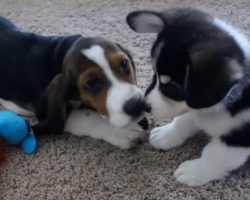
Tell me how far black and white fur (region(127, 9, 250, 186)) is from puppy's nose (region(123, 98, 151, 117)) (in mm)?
88

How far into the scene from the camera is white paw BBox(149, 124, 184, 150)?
6.02 feet

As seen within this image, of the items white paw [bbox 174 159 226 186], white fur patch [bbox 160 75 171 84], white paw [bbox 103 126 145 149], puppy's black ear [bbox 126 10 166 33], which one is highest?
puppy's black ear [bbox 126 10 166 33]

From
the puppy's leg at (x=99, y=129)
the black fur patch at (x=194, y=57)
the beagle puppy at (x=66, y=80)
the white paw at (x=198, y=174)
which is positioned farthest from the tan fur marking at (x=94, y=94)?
the white paw at (x=198, y=174)

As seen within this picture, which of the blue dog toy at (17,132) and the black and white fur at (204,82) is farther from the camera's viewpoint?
the blue dog toy at (17,132)

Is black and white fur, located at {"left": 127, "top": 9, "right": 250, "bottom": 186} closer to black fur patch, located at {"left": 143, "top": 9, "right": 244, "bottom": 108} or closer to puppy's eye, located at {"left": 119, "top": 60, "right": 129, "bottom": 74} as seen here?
black fur patch, located at {"left": 143, "top": 9, "right": 244, "bottom": 108}

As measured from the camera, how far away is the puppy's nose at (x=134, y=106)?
1.68m

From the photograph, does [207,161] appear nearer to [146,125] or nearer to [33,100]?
[146,125]

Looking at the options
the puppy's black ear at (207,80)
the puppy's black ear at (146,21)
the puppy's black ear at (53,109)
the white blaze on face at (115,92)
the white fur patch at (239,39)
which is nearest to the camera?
the puppy's black ear at (207,80)

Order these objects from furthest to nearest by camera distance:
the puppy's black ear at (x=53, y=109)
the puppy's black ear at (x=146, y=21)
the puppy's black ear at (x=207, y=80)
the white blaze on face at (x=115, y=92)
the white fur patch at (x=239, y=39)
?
the puppy's black ear at (x=53, y=109) < the white blaze on face at (x=115, y=92) < the puppy's black ear at (x=146, y=21) < the white fur patch at (x=239, y=39) < the puppy's black ear at (x=207, y=80)

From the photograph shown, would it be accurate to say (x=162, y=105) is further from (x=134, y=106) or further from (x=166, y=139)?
(x=166, y=139)

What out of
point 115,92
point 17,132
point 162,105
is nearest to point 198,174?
point 162,105

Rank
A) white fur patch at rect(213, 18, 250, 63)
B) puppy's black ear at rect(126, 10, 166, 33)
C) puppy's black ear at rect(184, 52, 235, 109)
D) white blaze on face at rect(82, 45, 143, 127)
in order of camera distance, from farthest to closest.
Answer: white blaze on face at rect(82, 45, 143, 127) < puppy's black ear at rect(126, 10, 166, 33) < white fur patch at rect(213, 18, 250, 63) < puppy's black ear at rect(184, 52, 235, 109)

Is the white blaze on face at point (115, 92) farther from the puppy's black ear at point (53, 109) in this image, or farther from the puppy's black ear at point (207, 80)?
the puppy's black ear at point (207, 80)

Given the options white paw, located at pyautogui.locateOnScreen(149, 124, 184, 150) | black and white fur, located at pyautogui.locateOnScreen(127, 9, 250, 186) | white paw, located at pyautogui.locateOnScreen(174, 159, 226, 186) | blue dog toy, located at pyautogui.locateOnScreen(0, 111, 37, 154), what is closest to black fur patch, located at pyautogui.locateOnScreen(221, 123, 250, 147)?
black and white fur, located at pyautogui.locateOnScreen(127, 9, 250, 186)
